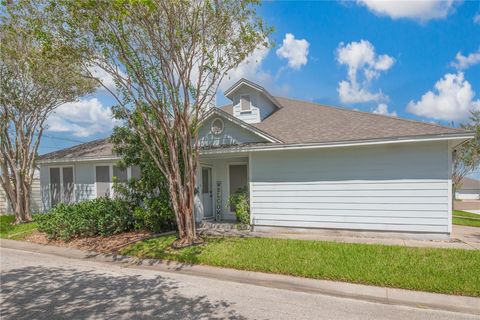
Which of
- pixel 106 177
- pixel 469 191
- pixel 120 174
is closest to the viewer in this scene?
pixel 120 174

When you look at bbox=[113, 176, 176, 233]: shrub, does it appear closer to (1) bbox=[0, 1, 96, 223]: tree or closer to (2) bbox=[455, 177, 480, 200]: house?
(1) bbox=[0, 1, 96, 223]: tree

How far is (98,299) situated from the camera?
4977 millimetres

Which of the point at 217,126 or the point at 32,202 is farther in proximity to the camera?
the point at 32,202

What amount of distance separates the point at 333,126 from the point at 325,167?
1.77m

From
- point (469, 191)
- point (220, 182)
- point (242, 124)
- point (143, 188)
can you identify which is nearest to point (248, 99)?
point (242, 124)

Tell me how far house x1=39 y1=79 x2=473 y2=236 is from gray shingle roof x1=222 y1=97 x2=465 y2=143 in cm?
3

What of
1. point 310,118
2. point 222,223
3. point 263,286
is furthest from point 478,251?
point 222,223

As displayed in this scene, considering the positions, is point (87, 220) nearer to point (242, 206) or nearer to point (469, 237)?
point (242, 206)

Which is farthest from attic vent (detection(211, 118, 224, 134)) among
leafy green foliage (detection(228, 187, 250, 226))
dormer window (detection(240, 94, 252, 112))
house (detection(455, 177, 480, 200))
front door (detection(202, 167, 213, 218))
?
house (detection(455, 177, 480, 200))

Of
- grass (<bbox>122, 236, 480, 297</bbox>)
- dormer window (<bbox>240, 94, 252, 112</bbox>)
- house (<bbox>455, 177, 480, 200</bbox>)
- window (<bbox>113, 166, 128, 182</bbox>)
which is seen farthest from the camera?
house (<bbox>455, 177, 480, 200</bbox>)

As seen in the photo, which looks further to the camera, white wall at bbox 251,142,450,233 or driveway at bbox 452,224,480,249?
white wall at bbox 251,142,450,233

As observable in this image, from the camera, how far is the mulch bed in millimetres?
8695

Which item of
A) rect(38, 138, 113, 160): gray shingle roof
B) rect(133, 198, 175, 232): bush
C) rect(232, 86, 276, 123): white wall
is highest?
rect(232, 86, 276, 123): white wall

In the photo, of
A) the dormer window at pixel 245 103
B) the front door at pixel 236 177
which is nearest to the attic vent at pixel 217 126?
the front door at pixel 236 177
